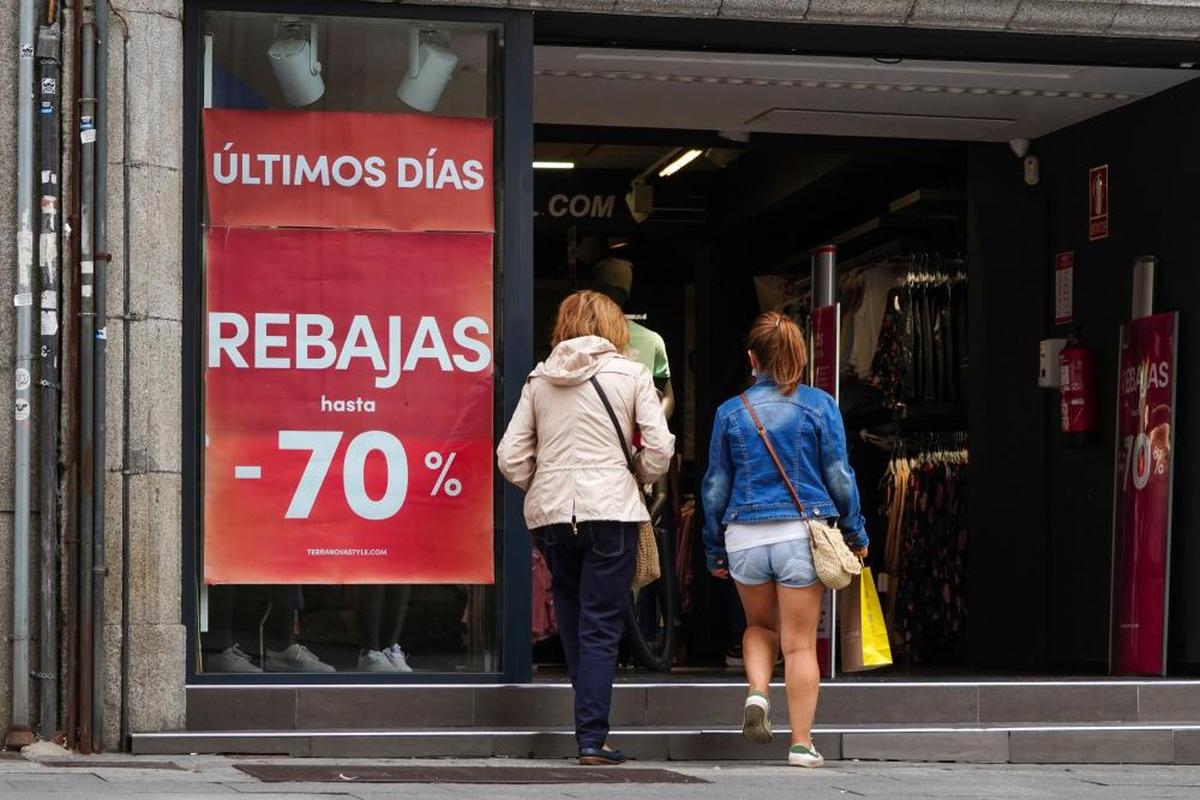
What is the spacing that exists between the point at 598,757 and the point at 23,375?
105 inches

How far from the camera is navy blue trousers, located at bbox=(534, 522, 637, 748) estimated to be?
8.38 meters

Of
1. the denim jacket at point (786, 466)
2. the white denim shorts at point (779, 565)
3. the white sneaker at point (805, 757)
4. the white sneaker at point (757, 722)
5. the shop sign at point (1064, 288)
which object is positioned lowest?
the white sneaker at point (805, 757)

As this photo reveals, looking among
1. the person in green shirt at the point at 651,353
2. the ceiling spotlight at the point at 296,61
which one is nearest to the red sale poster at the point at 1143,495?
the person in green shirt at the point at 651,353

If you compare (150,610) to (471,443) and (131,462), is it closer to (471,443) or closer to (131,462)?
(131,462)

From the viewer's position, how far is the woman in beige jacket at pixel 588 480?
840 cm

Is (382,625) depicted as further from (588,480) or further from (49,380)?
(49,380)

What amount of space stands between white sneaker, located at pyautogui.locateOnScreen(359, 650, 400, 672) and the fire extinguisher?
14.5ft

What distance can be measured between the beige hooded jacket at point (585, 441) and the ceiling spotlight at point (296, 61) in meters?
1.67

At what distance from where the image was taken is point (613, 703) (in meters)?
9.05

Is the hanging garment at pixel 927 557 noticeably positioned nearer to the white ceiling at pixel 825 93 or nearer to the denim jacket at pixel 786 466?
the white ceiling at pixel 825 93

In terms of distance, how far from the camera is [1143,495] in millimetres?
10992

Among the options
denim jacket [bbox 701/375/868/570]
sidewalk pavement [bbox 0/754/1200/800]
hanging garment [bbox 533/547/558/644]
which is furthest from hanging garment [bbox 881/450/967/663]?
denim jacket [bbox 701/375/868/570]

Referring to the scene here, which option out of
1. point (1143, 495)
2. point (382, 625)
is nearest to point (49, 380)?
point (382, 625)

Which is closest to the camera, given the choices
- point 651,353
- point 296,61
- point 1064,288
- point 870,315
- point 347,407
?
point 347,407
